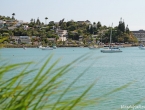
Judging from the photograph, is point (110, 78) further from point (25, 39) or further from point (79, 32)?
point (79, 32)

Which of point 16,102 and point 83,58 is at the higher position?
point 83,58

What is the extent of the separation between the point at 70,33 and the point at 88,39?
8.57 metres

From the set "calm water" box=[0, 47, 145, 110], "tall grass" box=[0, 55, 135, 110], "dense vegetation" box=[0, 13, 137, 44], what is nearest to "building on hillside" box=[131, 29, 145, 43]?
"dense vegetation" box=[0, 13, 137, 44]

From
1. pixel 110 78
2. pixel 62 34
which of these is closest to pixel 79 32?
pixel 62 34

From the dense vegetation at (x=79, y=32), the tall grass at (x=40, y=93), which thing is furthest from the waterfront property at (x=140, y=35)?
the tall grass at (x=40, y=93)

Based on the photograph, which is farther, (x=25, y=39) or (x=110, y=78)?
(x=25, y=39)

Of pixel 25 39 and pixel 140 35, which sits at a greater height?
pixel 25 39

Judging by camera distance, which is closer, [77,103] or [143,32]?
[77,103]

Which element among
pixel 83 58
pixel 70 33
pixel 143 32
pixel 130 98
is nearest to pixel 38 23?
pixel 70 33

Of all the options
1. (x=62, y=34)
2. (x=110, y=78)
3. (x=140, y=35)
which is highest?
(x=62, y=34)

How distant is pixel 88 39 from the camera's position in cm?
12669

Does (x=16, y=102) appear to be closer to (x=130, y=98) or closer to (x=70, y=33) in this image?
(x=130, y=98)

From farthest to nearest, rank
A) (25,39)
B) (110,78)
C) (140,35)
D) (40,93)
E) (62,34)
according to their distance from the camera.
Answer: (140,35) → (62,34) → (25,39) → (110,78) → (40,93)

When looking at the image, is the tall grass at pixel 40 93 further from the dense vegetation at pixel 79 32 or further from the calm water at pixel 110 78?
the dense vegetation at pixel 79 32
